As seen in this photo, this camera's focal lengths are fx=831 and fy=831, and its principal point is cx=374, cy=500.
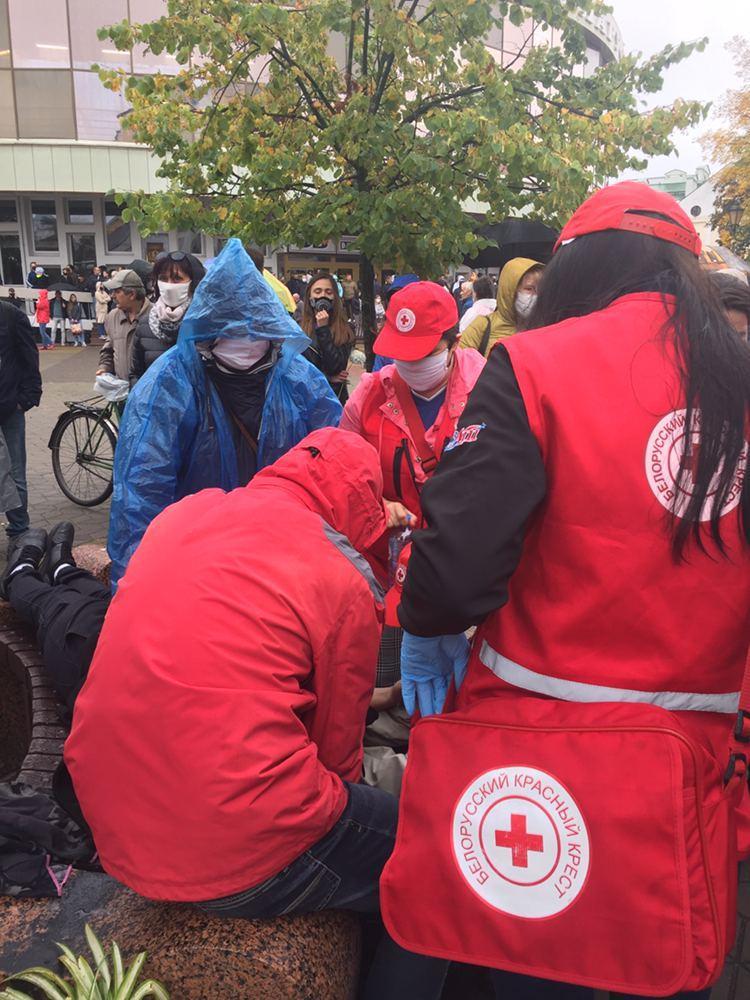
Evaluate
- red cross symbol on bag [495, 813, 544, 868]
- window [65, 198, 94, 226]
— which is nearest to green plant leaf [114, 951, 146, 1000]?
red cross symbol on bag [495, 813, 544, 868]

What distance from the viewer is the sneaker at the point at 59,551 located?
3.41m

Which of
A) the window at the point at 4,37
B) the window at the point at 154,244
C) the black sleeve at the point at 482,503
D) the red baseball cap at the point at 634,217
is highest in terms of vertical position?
the window at the point at 4,37

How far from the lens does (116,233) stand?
2202 centimetres

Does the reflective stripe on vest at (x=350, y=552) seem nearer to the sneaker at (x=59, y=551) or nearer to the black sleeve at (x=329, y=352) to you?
the sneaker at (x=59, y=551)

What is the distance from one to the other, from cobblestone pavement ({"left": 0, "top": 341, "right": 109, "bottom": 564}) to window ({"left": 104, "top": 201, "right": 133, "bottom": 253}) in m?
5.93

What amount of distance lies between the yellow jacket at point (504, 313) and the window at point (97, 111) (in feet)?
57.8

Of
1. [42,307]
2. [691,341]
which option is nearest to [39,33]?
[42,307]

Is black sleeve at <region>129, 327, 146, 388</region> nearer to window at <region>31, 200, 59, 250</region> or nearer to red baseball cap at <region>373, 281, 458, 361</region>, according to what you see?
red baseball cap at <region>373, 281, 458, 361</region>

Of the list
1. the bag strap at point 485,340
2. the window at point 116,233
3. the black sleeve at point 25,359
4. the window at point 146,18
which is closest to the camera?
the bag strap at point 485,340

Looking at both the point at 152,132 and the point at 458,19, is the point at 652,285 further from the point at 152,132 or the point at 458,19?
the point at 152,132

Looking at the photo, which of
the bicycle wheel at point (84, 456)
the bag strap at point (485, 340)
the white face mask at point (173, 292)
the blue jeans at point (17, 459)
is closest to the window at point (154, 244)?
the bicycle wheel at point (84, 456)

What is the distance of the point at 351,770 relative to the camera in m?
1.95

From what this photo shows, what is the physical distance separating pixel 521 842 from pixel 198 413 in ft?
→ 7.05

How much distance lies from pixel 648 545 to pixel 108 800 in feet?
3.64
